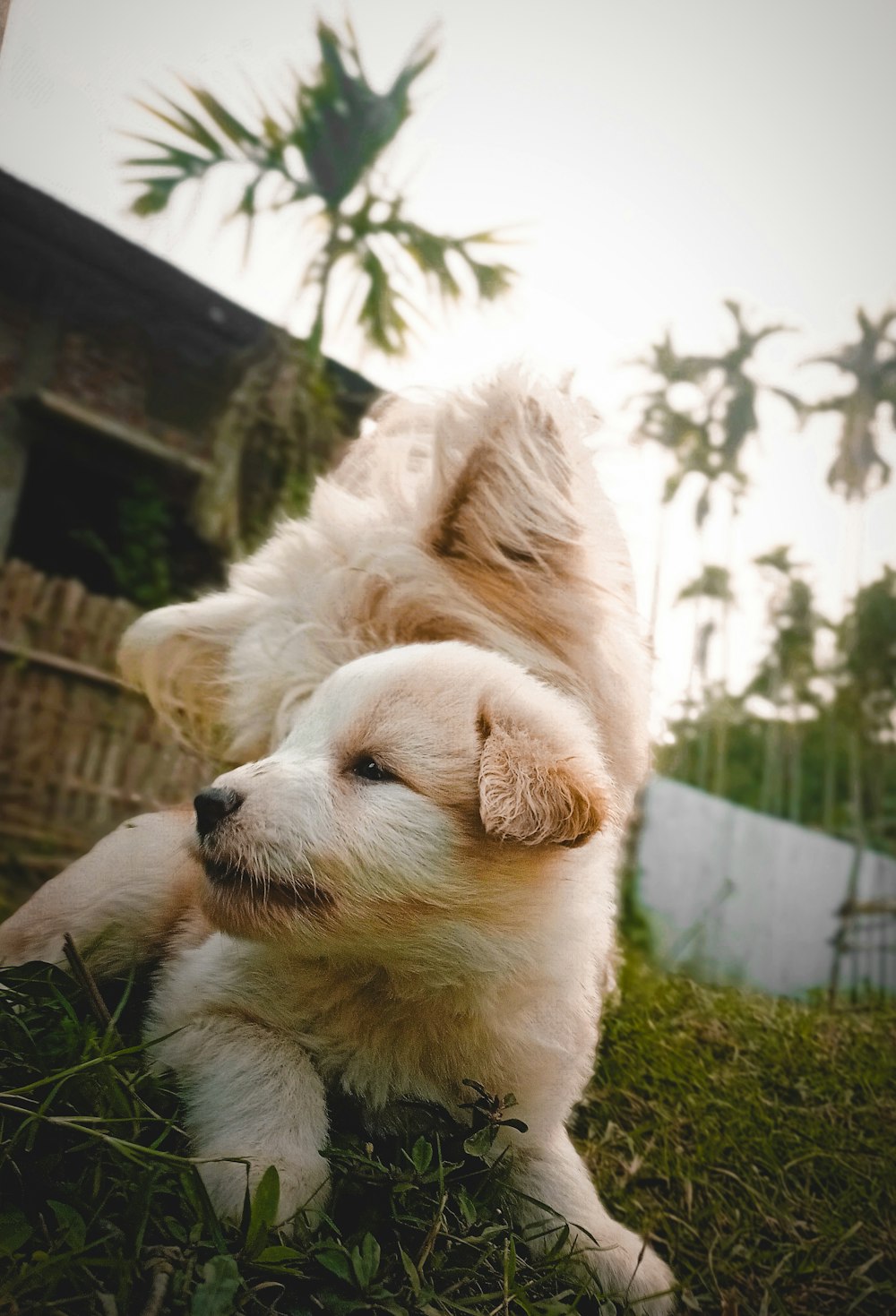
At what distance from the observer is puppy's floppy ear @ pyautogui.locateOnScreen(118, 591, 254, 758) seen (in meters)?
2.46

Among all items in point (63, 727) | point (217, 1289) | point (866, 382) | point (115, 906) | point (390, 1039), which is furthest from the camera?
point (866, 382)

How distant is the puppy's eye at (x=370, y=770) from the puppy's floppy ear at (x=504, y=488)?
A: 80 centimetres

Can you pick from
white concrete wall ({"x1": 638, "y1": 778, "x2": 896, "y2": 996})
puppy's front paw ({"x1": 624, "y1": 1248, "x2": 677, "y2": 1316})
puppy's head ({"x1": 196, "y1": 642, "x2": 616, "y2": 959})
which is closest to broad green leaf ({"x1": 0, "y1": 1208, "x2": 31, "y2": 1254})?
puppy's head ({"x1": 196, "y1": 642, "x2": 616, "y2": 959})

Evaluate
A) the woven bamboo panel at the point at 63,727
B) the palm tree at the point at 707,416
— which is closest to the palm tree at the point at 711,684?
the palm tree at the point at 707,416

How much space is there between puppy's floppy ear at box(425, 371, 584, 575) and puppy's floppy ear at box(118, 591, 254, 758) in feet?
1.94

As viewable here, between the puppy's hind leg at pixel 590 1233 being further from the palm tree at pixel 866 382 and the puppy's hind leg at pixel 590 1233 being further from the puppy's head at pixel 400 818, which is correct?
the palm tree at pixel 866 382

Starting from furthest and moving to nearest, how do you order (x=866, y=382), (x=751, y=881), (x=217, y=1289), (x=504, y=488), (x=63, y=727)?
(x=866, y=382), (x=751, y=881), (x=63, y=727), (x=504, y=488), (x=217, y=1289)

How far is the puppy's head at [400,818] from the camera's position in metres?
1.44

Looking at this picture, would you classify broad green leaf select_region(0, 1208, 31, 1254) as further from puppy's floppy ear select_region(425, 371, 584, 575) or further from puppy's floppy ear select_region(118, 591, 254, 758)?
puppy's floppy ear select_region(425, 371, 584, 575)

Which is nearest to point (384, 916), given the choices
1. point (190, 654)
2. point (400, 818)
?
point (400, 818)

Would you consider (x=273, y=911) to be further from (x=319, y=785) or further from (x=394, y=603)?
(x=394, y=603)

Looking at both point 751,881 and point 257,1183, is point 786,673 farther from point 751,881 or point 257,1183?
point 257,1183

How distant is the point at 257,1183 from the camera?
4.26ft

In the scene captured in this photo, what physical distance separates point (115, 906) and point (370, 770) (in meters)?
0.63
